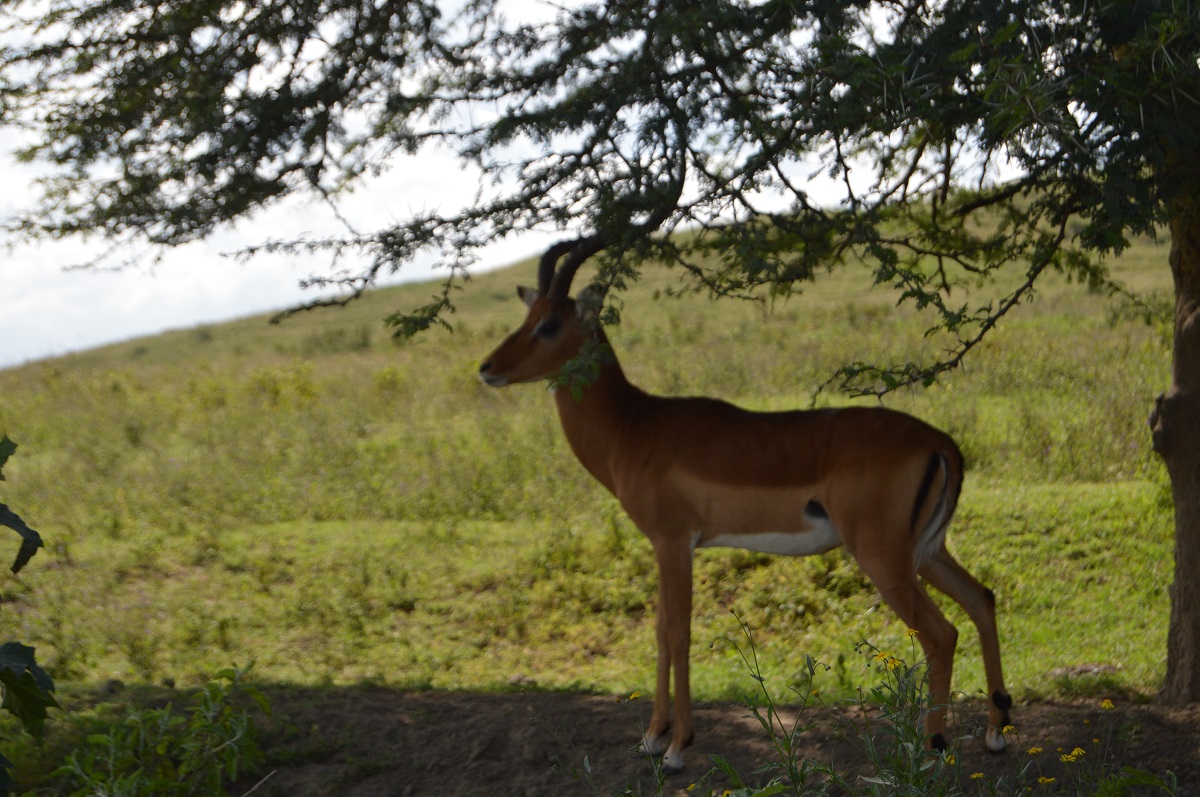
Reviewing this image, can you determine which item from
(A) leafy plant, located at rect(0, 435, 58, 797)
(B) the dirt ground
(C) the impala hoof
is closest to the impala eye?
(B) the dirt ground

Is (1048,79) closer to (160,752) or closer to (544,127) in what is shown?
(544,127)

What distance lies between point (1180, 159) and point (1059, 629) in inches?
142

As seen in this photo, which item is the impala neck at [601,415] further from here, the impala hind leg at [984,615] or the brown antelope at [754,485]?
the impala hind leg at [984,615]

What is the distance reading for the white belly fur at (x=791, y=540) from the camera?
5.25 m

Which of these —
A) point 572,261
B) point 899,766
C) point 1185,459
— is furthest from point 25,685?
point 1185,459

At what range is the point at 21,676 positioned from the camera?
3.66m

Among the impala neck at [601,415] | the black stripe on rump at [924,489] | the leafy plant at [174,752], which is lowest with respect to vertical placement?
the leafy plant at [174,752]

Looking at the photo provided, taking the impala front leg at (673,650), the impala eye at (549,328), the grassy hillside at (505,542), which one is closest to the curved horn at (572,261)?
the impala eye at (549,328)

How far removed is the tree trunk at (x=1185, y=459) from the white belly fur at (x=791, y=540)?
1960 millimetres

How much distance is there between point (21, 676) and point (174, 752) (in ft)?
4.55

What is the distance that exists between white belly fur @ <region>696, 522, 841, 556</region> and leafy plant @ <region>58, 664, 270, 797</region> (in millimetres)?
2300

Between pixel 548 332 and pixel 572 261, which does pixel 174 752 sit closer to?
pixel 548 332

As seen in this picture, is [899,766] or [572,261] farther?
[572,261]

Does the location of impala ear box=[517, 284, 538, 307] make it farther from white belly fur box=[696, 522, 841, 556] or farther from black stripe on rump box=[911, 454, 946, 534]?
Result: black stripe on rump box=[911, 454, 946, 534]
